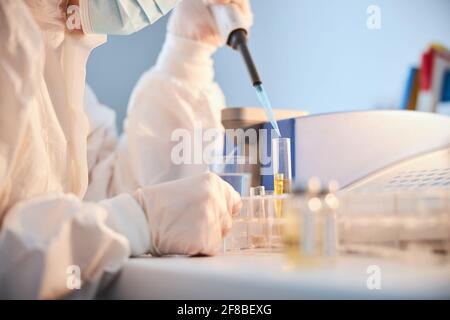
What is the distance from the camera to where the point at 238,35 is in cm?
96

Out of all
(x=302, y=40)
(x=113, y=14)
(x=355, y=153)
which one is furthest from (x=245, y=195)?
(x=302, y=40)

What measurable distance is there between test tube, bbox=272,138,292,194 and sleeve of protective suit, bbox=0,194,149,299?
258 mm

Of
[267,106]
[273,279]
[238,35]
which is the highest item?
[238,35]

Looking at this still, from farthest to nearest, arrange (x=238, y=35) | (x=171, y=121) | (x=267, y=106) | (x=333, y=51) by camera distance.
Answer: (x=171, y=121), (x=333, y=51), (x=238, y=35), (x=267, y=106)

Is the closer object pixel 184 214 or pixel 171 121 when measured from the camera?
pixel 184 214

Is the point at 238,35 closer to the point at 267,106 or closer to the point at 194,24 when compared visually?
the point at 267,106

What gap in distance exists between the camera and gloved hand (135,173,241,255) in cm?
59

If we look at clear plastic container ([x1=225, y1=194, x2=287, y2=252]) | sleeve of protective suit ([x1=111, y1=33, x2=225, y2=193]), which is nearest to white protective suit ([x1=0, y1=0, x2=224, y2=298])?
clear plastic container ([x1=225, y1=194, x2=287, y2=252])

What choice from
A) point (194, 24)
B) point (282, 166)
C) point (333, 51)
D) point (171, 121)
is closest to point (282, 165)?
point (282, 166)

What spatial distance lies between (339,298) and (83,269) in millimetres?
225

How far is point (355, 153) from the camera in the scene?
75cm

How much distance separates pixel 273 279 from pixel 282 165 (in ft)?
1.07
